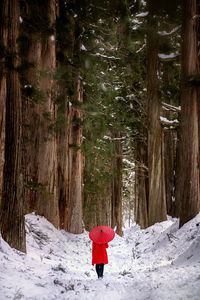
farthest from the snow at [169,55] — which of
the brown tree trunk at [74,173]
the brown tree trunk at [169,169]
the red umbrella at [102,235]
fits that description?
the red umbrella at [102,235]

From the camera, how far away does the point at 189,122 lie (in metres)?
9.27

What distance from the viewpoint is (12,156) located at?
21.3ft

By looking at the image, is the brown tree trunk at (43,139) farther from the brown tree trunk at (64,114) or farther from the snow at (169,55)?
the snow at (169,55)

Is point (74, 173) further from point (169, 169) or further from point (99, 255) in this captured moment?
point (99, 255)

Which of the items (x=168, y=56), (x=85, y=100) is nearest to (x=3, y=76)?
(x=168, y=56)

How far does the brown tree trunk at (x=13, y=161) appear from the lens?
6.36 metres

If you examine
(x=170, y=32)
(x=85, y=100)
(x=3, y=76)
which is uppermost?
(x=170, y=32)

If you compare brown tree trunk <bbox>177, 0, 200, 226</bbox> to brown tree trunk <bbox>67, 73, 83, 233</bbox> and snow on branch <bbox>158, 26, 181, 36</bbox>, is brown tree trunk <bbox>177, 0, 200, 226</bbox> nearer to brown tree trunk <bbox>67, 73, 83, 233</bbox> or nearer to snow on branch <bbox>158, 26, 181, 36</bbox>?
snow on branch <bbox>158, 26, 181, 36</bbox>

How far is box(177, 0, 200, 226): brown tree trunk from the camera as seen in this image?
29.5ft

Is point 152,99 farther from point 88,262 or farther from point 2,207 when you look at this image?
point 2,207

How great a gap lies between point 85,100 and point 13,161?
9.91 m

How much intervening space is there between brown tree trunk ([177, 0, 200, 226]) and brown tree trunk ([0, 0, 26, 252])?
5229 mm

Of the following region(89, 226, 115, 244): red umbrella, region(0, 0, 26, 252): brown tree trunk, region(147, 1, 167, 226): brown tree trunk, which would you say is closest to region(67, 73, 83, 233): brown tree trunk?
region(147, 1, 167, 226): brown tree trunk

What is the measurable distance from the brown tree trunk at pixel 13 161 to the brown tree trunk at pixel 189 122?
5229 millimetres
